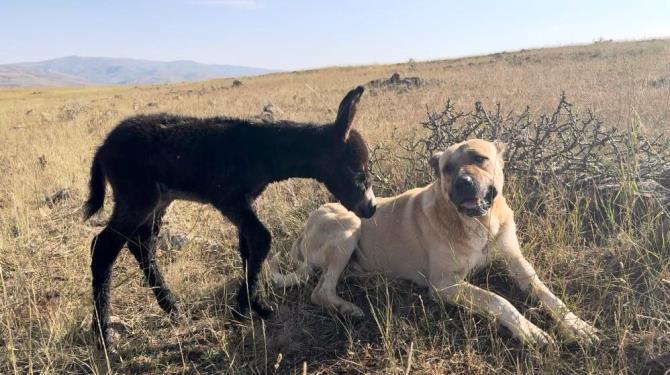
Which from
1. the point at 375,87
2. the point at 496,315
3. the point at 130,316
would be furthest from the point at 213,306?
the point at 375,87

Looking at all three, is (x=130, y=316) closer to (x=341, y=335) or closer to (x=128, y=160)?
(x=128, y=160)

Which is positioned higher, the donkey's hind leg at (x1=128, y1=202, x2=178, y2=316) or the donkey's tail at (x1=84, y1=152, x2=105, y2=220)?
the donkey's tail at (x1=84, y1=152, x2=105, y2=220)

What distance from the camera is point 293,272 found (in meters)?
4.14

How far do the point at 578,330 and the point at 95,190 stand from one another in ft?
11.3

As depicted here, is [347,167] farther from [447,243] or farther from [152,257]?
[152,257]

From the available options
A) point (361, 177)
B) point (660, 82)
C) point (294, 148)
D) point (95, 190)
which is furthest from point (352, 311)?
point (660, 82)

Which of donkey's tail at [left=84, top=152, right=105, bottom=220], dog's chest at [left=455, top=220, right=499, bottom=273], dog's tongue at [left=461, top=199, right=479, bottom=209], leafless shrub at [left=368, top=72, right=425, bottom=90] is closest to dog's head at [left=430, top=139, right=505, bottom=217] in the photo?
dog's tongue at [left=461, top=199, right=479, bottom=209]

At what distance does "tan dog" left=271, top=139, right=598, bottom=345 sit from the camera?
324 centimetres

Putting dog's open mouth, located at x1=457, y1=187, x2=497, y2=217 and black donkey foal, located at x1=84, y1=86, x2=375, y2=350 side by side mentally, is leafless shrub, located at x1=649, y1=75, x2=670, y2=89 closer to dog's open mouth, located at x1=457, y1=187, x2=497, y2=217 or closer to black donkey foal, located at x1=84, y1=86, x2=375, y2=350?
dog's open mouth, located at x1=457, y1=187, x2=497, y2=217

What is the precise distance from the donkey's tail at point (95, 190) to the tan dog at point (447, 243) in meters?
1.51

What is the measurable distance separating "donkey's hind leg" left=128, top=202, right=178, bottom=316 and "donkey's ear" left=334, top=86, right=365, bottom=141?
1.48 metres

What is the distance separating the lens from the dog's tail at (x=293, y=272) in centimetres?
402

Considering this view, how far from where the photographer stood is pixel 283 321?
3.56 meters

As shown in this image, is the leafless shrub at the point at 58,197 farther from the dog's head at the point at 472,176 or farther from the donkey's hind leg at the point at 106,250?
the dog's head at the point at 472,176
